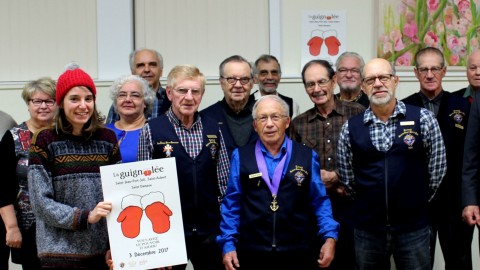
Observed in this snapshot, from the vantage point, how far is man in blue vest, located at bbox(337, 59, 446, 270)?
293 centimetres

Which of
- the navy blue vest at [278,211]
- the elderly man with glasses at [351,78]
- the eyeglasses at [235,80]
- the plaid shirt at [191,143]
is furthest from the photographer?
the elderly man with glasses at [351,78]

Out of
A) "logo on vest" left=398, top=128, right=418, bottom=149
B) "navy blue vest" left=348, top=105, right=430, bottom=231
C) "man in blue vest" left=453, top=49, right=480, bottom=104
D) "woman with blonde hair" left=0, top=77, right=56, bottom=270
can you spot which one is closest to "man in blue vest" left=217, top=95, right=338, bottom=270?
"navy blue vest" left=348, top=105, right=430, bottom=231

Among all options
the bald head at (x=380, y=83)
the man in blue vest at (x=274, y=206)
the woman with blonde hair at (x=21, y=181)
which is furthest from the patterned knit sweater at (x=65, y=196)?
the bald head at (x=380, y=83)

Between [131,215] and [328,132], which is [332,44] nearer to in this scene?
[328,132]

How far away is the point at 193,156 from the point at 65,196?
28.1 inches

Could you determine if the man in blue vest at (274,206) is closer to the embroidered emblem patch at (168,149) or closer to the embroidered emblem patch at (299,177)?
the embroidered emblem patch at (299,177)

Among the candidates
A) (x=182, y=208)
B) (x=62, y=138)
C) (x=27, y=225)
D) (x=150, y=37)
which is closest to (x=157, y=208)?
(x=182, y=208)

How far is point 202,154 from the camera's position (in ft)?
9.52

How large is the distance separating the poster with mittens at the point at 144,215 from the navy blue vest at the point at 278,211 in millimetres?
379

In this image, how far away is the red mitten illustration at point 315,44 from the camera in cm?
507

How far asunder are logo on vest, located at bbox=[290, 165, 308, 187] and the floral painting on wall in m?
2.65

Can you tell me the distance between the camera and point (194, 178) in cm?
287

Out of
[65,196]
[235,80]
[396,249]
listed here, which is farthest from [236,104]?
[65,196]

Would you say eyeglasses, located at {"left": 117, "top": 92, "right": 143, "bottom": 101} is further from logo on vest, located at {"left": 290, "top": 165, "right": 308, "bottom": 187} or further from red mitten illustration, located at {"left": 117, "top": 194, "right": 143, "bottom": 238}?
logo on vest, located at {"left": 290, "top": 165, "right": 308, "bottom": 187}
